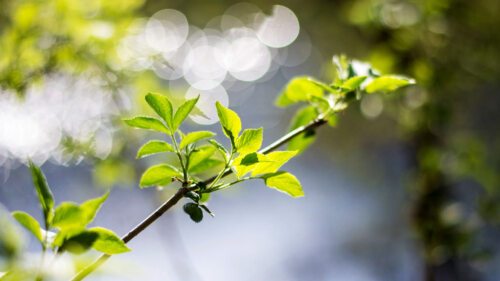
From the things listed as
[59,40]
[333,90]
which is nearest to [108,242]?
[333,90]

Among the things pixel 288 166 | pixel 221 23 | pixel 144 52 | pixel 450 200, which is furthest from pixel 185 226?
pixel 144 52

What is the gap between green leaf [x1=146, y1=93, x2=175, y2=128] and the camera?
29 centimetres

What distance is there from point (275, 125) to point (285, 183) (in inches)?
53.1

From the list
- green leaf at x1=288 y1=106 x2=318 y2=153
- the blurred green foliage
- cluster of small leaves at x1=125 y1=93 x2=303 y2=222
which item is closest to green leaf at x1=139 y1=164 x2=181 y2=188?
Answer: cluster of small leaves at x1=125 y1=93 x2=303 y2=222

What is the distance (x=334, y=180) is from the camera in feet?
5.95

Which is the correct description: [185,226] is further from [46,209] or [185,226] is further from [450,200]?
[46,209]

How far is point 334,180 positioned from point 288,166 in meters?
0.19

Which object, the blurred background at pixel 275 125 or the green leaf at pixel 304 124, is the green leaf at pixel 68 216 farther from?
the green leaf at pixel 304 124

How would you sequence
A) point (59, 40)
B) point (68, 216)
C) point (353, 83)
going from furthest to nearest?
point (59, 40) → point (353, 83) → point (68, 216)

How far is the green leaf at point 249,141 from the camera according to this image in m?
0.29

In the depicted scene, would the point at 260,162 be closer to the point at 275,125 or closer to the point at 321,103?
the point at 321,103

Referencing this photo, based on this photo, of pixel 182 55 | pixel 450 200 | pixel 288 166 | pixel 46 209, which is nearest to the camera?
pixel 46 209

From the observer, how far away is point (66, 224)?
0.24 meters

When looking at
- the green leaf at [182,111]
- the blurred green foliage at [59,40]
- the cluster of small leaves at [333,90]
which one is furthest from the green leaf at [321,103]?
the blurred green foliage at [59,40]
